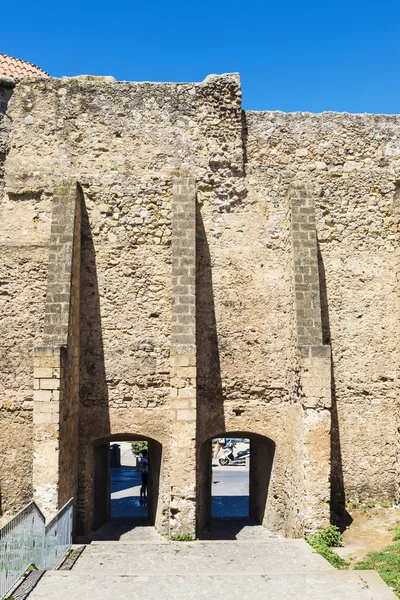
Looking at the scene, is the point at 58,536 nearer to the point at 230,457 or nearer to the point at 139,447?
the point at 139,447

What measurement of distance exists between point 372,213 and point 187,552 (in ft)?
25.1

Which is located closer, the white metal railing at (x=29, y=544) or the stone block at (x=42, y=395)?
the white metal railing at (x=29, y=544)

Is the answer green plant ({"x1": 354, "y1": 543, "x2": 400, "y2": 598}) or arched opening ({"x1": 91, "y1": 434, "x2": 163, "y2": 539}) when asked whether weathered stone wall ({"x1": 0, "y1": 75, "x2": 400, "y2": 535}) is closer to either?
arched opening ({"x1": 91, "y1": 434, "x2": 163, "y2": 539})

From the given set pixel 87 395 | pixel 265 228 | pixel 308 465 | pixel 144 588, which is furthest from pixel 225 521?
pixel 265 228

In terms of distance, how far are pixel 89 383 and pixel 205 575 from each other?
444 centimetres

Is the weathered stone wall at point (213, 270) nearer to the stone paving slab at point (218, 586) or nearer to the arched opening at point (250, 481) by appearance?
the arched opening at point (250, 481)

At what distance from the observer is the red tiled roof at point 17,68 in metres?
12.8

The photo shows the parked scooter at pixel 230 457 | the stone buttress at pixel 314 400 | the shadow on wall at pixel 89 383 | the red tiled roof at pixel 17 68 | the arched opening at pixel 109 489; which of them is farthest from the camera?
the parked scooter at pixel 230 457

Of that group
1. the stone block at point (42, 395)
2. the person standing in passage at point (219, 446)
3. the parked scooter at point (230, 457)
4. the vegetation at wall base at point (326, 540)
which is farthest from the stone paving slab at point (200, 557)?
the person standing in passage at point (219, 446)

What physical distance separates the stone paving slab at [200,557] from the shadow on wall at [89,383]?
140 centimetres

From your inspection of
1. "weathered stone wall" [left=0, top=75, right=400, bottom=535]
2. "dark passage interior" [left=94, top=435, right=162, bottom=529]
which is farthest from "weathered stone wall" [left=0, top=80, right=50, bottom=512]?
"dark passage interior" [left=94, top=435, right=162, bottom=529]

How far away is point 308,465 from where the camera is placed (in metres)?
10.2

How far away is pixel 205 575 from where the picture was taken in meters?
8.11

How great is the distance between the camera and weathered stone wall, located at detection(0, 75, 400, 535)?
36.4 feet
